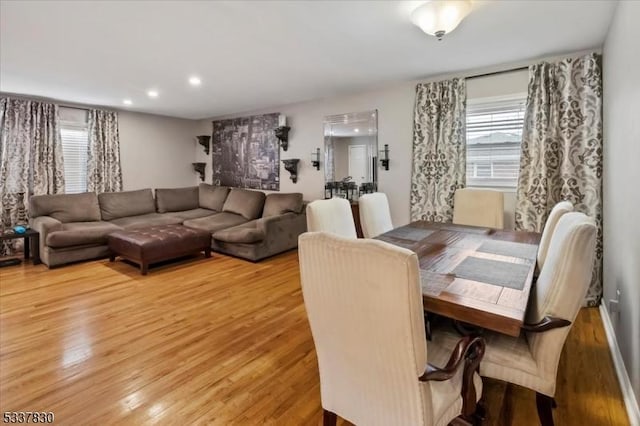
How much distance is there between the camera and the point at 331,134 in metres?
4.77

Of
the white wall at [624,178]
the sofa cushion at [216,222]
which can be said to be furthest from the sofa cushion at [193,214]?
the white wall at [624,178]

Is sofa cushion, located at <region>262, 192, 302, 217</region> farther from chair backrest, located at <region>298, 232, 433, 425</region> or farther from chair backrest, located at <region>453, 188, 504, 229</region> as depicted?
chair backrest, located at <region>298, 232, 433, 425</region>

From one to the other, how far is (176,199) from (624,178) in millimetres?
6052

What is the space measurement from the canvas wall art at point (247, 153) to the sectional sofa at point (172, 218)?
37 cm

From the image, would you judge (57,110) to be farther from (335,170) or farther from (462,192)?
(462,192)

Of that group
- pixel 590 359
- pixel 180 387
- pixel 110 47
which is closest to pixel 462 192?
pixel 590 359

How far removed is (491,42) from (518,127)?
994 millimetres

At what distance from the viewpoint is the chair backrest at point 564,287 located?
119 centimetres

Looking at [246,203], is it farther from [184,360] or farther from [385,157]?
[184,360]

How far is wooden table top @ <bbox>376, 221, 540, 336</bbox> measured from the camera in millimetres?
1199

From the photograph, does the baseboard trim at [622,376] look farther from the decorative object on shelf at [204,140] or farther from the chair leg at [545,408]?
the decorative object on shelf at [204,140]

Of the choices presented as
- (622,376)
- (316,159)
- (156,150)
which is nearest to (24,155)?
(156,150)

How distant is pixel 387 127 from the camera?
4164 mm

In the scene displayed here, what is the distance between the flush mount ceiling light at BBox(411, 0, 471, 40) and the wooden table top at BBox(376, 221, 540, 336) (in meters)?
1.42
